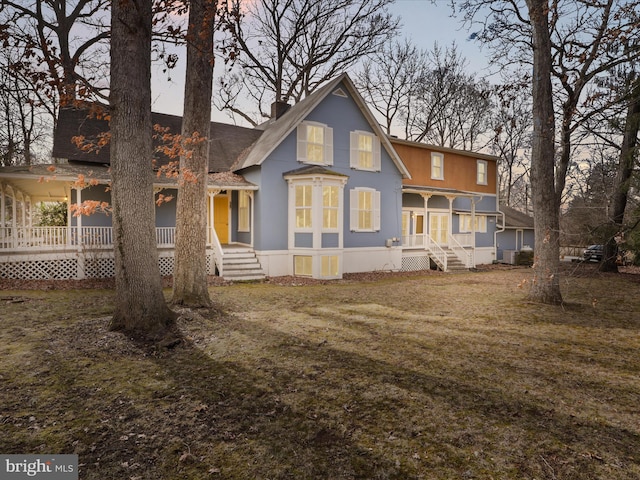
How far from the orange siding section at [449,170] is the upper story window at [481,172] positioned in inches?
7.6

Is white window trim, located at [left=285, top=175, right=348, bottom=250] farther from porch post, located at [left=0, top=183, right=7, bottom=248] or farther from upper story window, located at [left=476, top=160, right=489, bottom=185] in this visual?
upper story window, located at [left=476, top=160, right=489, bottom=185]

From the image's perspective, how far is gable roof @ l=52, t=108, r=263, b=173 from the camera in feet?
44.8

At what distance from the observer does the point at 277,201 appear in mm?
14250

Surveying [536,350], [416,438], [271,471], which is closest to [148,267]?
[271,471]

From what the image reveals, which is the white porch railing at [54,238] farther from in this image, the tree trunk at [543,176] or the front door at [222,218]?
the tree trunk at [543,176]

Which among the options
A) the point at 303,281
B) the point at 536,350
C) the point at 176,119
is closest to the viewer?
the point at 536,350

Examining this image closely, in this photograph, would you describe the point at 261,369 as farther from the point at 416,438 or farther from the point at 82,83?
the point at 82,83

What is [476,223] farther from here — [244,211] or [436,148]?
[244,211]

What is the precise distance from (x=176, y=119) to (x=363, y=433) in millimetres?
17597

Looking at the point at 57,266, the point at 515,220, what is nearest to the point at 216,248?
the point at 57,266

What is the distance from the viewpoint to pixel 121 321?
591 cm

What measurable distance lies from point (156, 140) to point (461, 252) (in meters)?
16.3

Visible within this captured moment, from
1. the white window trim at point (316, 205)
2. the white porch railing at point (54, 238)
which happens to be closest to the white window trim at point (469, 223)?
the white window trim at point (316, 205)

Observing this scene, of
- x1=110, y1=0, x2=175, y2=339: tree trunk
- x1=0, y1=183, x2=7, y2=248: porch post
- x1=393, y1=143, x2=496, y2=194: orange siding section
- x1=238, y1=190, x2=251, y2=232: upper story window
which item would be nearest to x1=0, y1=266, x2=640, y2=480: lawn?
x1=110, y1=0, x2=175, y2=339: tree trunk
